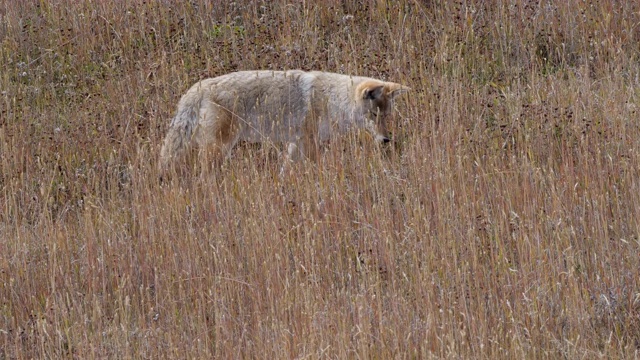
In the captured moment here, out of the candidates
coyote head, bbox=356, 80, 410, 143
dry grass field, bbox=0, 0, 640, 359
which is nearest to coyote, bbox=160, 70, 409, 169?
coyote head, bbox=356, 80, 410, 143

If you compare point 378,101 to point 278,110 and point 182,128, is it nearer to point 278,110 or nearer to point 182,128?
point 278,110

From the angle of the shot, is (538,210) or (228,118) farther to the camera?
(228,118)

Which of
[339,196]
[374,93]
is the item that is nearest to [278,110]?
[374,93]

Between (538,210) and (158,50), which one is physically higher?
(158,50)

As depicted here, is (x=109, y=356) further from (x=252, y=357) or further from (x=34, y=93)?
(x=34, y=93)

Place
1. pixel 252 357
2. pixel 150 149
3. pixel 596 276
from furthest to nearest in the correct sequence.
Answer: pixel 150 149, pixel 596 276, pixel 252 357

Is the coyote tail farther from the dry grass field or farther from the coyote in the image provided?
the dry grass field

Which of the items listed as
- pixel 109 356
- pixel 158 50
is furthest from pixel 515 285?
pixel 158 50

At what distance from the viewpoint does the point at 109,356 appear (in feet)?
16.0

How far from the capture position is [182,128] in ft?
24.0

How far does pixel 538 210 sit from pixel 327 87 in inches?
106

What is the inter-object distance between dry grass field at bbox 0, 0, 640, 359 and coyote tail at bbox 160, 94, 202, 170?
16 cm

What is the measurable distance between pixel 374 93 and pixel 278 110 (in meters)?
0.82

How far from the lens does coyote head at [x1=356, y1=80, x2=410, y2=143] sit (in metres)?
7.57
